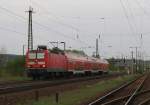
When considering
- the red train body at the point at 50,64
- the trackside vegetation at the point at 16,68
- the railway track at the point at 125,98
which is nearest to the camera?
the railway track at the point at 125,98

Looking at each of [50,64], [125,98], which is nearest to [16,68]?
[50,64]

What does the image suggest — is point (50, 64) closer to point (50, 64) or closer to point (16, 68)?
point (50, 64)

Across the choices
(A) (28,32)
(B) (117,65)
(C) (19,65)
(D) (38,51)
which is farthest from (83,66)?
(B) (117,65)

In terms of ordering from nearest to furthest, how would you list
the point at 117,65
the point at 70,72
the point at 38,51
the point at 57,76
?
1. the point at 38,51
2. the point at 57,76
3. the point at 70,72
4. the point at 117,65

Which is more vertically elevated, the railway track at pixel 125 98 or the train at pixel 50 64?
the train at pixel 50 64

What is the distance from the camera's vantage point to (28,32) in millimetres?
55500

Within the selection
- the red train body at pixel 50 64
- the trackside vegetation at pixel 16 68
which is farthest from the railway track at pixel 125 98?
the trackside vegetation at pixel 16 68

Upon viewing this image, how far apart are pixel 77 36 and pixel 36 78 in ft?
71.8

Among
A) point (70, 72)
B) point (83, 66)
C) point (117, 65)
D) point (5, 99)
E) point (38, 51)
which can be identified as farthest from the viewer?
point (117, 65)

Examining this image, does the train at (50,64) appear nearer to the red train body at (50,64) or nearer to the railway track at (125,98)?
the red train body at (50,64)

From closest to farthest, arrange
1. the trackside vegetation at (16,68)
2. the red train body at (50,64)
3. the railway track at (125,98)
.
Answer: the railway track at (125,98) < the red train body at (50,64) < the trackside vegetation at (16,68)

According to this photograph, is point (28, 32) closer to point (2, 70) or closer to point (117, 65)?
point (2, 70)

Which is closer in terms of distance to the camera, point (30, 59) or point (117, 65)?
point (30, 59)

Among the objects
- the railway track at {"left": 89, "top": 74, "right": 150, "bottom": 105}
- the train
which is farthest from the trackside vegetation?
the railway track at {"left": 89, "top": 74, "right": 150, "bottom": 105}
